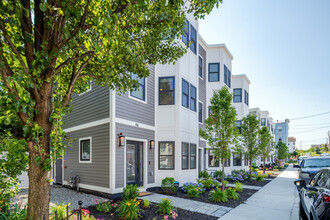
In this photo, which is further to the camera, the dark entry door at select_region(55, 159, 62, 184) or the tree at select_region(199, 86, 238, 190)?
the dark entry door at select_region(55, 159, 62, 184)

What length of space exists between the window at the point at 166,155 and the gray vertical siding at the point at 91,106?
3.41m

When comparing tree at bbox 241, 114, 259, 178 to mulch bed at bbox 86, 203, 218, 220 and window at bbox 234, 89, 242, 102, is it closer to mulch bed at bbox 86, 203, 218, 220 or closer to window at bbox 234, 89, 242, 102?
window at bbox 234, 89, 242, 102

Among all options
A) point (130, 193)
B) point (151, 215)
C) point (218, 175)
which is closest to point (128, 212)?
point (151, 215)

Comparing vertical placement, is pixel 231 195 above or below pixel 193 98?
below

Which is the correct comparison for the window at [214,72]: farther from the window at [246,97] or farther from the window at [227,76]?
the window at [246,97]

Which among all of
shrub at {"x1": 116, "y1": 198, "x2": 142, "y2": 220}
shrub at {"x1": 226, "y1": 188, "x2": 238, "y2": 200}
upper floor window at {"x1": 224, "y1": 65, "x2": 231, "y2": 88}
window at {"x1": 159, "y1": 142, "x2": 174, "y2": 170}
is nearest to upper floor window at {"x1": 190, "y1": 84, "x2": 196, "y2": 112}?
window at {"x1": 159, "y1": 142, "x2": 174, "y2": 170}

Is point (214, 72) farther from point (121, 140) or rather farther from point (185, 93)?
point (121, 140)

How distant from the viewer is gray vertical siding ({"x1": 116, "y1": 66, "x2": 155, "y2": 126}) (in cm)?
906

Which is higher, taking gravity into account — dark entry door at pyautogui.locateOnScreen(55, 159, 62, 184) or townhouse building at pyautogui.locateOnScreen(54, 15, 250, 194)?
townhouse building at pyautogui.locateOnScreen(54, 15, 250, 194)

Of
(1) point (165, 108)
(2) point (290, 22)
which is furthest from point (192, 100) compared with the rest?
(2) point (290, 22)

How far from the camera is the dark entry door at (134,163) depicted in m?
9.48

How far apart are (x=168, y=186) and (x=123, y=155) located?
7.99ft

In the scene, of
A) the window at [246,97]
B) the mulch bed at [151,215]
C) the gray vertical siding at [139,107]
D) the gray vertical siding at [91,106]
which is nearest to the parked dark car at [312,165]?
the mulch bed at [151,215]

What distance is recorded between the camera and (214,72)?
1844 cm
